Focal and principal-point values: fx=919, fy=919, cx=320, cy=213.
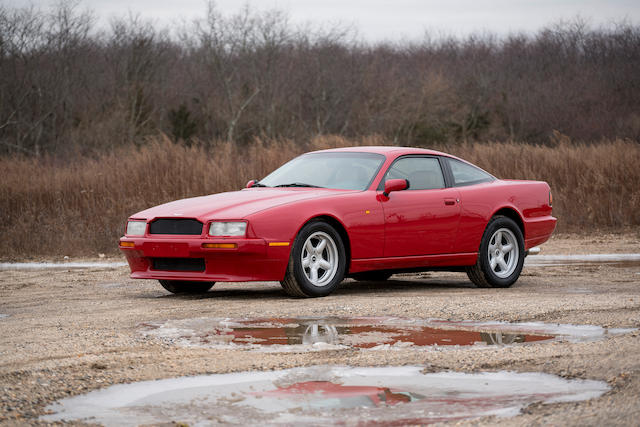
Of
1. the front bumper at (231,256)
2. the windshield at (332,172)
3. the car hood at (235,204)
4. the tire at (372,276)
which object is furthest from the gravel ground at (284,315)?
the windshield at (332,172)

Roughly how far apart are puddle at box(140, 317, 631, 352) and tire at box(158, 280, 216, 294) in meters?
2.37

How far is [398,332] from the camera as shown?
6203 millimetres

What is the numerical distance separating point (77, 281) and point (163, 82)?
43939 millimetres

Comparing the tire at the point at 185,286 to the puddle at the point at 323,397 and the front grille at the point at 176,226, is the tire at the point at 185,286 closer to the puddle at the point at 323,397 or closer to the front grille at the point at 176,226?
the front grille at the point at 176,226

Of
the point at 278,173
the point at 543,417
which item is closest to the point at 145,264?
the point at 278,173

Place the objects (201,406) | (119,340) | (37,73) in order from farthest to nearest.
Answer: (37,73) < (119,340) < (201,406)

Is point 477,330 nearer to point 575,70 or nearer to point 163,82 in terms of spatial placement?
point 163,82

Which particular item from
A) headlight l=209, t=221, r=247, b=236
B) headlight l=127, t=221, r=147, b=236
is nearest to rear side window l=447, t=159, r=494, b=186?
headlight l=209, t=221, r=247, b=236

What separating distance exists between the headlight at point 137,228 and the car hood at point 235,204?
7 centimetres

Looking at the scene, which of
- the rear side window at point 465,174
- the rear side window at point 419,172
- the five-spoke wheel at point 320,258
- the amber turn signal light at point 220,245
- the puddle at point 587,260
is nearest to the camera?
the amber turn signal light at point 220,245

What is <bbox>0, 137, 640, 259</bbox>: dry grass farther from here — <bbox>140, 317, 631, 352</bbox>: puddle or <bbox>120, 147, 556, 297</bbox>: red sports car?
<bbox>140, 317, 631, 352</bbox>: puddle

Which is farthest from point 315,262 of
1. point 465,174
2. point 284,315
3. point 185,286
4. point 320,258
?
point 465,174

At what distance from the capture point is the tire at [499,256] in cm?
978

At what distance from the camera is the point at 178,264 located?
8.57 metres
